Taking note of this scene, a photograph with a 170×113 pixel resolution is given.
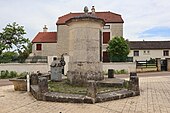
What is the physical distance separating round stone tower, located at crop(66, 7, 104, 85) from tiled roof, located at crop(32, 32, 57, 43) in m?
27.1

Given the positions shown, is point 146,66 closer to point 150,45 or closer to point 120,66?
point 120,66

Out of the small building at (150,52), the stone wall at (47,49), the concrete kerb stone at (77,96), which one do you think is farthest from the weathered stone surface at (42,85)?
the small building at (150,52)

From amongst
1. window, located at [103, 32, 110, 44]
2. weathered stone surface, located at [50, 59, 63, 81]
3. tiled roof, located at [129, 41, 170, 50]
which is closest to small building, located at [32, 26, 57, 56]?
window, located at [103, 32, 110, 44]

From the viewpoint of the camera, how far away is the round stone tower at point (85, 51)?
1081 cm

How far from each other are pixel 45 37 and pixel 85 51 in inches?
1159

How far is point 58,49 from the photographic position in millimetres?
36062

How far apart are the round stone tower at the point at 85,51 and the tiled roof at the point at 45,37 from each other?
27057 mm

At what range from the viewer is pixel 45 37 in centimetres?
3934

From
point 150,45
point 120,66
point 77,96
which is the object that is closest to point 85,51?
point 77,96

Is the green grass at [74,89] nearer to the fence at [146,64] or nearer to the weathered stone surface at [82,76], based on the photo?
the weathered stone surface at [82,76]

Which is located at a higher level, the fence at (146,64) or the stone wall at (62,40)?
the stone wall at (62,40)

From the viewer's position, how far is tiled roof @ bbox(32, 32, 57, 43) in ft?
125

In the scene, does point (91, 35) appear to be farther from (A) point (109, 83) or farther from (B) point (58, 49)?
(B) point (58, 49)

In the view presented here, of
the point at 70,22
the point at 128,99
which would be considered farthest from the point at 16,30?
the point at 128,99
